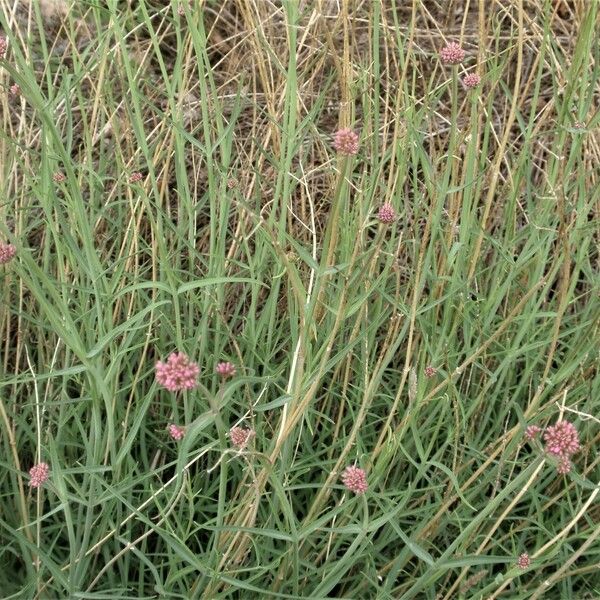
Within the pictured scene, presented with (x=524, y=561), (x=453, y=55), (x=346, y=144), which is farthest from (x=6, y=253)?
(x=524, y=561)

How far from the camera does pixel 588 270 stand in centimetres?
175

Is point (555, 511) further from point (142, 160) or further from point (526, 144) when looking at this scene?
point (142, 160)

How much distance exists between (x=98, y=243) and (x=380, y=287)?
0.68 meters

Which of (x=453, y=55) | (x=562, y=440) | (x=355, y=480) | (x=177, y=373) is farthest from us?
(x=453, y=55)

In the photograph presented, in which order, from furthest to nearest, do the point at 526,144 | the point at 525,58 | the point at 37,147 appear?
1. the point at 525,58
2. the point at 37,147
3. the point at 526,144

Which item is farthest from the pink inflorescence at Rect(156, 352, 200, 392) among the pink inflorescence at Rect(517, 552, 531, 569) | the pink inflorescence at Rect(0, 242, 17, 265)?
the pink inflorescence at Rect(517, 552, 531, 569)

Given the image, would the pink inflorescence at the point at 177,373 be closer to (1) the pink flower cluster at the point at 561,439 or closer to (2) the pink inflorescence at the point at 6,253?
(2) the pink inflorescence at the point at 6,253

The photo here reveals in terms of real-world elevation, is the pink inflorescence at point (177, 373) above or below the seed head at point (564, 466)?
above

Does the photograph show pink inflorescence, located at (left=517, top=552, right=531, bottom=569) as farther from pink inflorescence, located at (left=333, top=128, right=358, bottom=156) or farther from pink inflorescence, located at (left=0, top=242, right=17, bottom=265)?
pink inflorescence, located at (left=0, top=242, right=17, bottom=265)

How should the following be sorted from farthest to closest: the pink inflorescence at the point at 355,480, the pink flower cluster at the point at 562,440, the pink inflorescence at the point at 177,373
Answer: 1. the pink inflorescence at the point at 355,480
2. the pink flower cluster at the point at 562,440
3. the pink inflorescence at the point at 177,373

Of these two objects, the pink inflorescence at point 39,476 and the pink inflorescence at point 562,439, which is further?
the pink inflorescence at point 39,476

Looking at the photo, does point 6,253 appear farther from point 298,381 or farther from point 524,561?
point 524,561

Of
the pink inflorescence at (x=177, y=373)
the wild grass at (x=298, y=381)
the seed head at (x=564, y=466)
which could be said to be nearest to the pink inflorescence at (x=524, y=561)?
the wild grass at (x=298, y=381)

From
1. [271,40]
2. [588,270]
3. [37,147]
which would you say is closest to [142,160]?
[37,147]
